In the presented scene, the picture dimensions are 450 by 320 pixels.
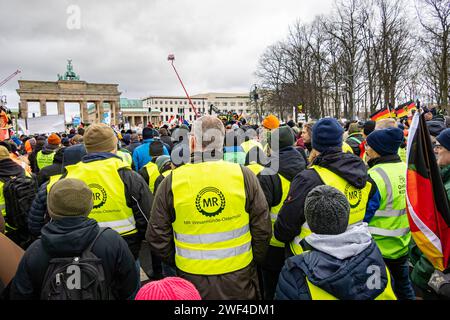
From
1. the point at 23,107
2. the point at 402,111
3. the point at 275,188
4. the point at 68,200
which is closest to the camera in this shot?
the point at 68,200

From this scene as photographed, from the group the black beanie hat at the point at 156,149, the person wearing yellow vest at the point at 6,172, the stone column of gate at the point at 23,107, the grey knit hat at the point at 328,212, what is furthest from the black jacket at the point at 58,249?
the stone column of gate at the point at 23,107

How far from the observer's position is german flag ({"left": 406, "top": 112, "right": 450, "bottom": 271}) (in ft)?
7.48

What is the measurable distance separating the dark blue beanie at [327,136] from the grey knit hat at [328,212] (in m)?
1.09

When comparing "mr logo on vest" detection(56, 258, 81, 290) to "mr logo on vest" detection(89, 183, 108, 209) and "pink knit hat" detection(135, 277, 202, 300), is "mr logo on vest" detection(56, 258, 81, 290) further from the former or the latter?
"mr logo on vest" detection(89, 183, 108, 209)

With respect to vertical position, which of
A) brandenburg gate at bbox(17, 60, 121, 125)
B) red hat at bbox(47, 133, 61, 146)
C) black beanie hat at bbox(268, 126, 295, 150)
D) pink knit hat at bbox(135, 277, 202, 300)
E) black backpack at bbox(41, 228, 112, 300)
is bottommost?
black backpack at bbox(41, 228, 112, 300)

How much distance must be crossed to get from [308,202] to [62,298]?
5.67 ft

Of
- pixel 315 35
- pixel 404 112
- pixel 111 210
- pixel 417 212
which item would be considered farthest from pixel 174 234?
pixel 315 35

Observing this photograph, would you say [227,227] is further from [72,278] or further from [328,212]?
[72,278]

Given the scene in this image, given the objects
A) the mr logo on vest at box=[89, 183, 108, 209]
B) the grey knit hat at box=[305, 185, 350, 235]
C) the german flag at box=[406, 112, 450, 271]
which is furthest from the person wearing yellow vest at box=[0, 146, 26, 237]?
the german flag at box=[406, 112, 450, 271]

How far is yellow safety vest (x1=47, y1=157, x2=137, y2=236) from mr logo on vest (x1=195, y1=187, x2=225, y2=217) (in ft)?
3.49

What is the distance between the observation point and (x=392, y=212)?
3.35 m

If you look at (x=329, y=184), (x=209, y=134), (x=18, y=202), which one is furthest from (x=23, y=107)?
(x=329, y=184)

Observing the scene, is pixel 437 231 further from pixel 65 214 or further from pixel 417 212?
pixel 65 214

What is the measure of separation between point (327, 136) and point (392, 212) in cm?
108
